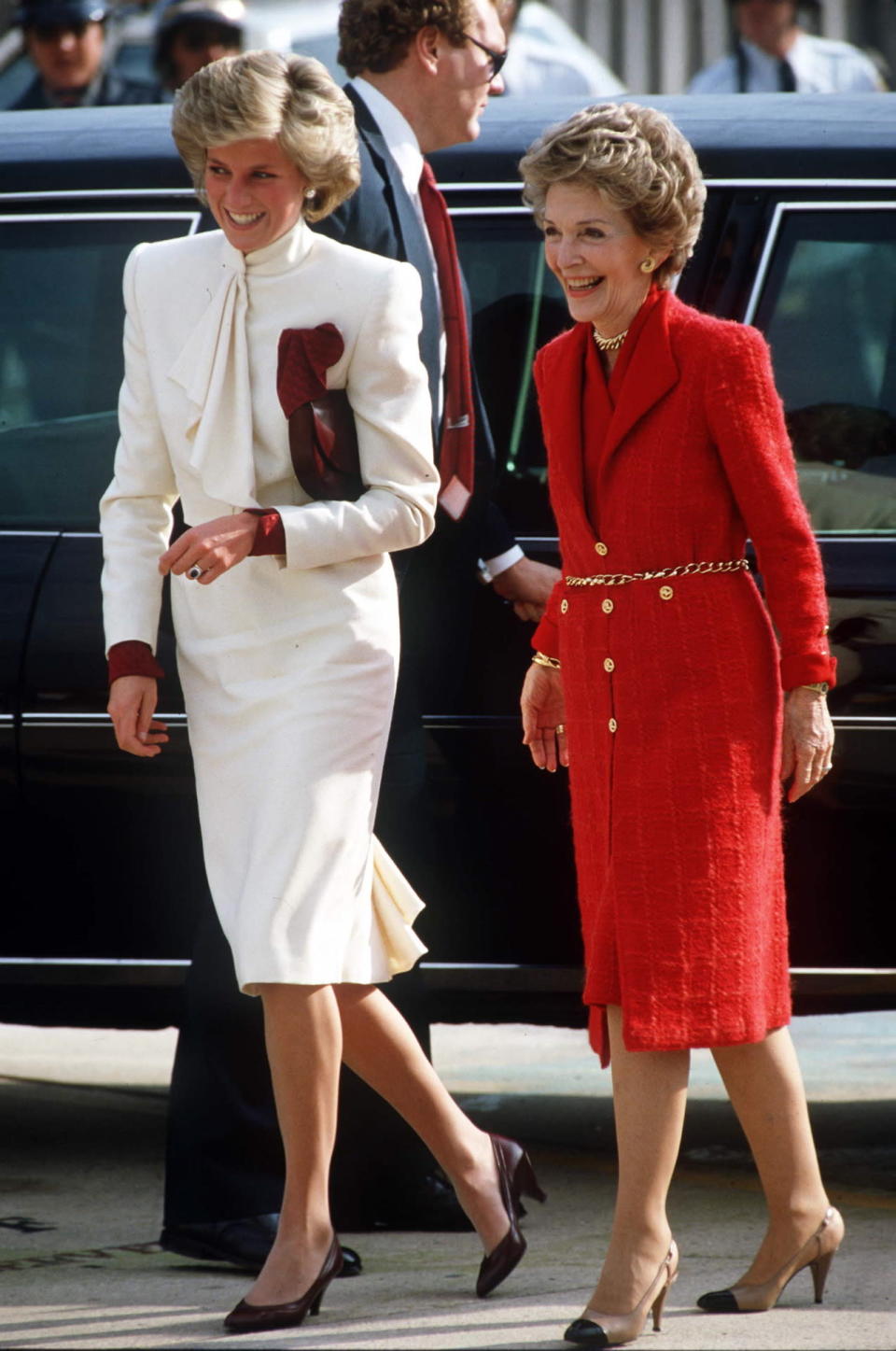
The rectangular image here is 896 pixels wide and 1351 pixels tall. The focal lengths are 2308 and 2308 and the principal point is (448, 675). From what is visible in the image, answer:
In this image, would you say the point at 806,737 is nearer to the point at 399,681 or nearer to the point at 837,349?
the point at 399,681

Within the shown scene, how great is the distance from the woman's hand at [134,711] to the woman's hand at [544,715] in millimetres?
596

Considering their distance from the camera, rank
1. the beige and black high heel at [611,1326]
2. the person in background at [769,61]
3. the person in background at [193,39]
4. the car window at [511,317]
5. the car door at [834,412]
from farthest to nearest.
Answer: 1. the person in background at [769,61]
2. the person in background at [193,39]
3. the car window at [511,317]
4. the car door at [834,412]
5. the beige and black high heel at [611,1326]

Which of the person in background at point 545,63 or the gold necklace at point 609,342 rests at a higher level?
the gold necklace at point 609,342

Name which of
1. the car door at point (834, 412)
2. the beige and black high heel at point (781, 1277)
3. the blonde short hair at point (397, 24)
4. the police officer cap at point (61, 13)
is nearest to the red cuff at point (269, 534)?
the blonde short hair at point (397, 24)

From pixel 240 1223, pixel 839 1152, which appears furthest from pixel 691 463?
pixel 839 1152

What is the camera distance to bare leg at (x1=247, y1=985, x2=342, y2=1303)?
352 cm

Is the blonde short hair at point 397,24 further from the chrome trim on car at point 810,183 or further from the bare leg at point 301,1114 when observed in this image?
the bare leg at point 301,1114

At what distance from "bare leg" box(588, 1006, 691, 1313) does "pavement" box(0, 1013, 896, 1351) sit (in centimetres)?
11

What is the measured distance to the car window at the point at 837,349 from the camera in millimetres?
4160

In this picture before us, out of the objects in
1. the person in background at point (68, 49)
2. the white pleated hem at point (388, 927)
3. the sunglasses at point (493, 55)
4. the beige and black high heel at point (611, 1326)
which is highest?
the sunglasses at point (493, 55)

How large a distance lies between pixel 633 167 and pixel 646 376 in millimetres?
307

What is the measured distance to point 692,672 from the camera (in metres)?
3.42

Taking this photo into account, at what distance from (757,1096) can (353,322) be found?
135cm

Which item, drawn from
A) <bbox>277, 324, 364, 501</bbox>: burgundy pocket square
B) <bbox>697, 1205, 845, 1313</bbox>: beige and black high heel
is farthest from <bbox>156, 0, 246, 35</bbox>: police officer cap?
<bbox>697, 1205, 845, 1313</bbox>: beige and black high heel
